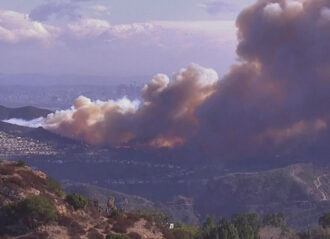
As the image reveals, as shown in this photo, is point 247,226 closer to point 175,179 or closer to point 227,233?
point 227,233

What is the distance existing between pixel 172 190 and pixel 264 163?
27.2 meters

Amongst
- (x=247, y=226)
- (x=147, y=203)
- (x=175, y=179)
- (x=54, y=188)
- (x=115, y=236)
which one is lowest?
(x=115, y=236)

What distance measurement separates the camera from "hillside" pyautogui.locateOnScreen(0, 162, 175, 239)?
29969mm

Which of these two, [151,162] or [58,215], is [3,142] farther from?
[58,215]

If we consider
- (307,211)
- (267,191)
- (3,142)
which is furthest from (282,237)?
(3,142)

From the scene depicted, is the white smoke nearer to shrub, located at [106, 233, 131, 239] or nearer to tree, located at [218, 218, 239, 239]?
tree, located at [218, 218, 239, 239]

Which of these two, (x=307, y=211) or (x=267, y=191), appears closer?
(x=307, y=211)

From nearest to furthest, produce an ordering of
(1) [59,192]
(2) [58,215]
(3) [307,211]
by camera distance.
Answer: (2) [58,215]
(1) [59,192]
(3) [307,211]

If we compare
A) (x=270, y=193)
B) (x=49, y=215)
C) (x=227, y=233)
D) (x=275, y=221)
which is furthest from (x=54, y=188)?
(x=270, y=193)

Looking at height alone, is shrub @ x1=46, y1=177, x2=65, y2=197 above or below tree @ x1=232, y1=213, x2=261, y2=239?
above

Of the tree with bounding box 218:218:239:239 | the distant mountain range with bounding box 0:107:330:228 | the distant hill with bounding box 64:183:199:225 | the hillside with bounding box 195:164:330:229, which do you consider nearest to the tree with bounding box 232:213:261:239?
the tree with bounding box 218:218:239:239

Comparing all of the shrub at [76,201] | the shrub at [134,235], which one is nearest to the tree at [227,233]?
the shrub at [134,235]

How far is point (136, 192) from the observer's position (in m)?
119

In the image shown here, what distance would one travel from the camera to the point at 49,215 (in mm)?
30422
